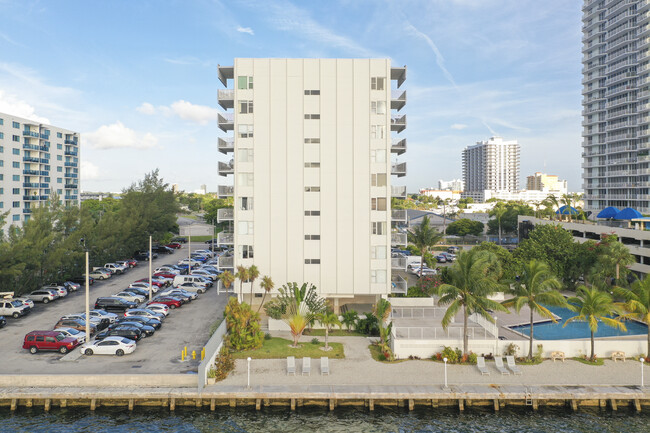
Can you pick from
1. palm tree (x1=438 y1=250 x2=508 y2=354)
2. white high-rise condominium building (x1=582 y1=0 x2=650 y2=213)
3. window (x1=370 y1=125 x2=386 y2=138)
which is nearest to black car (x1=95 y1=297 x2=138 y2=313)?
window (x1=370 y1=125 x2=386 y2=138)

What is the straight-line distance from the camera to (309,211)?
160 ft

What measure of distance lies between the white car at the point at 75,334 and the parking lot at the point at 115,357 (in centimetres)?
137

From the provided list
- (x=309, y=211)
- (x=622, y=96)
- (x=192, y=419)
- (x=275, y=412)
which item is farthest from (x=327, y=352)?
(x=622, y=96)

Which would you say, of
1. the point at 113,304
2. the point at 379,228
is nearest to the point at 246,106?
the point at 379,228

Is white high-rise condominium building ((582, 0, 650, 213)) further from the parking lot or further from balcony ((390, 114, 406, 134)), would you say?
the parking lot

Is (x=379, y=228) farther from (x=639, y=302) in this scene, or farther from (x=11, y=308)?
(x=11, y=308)

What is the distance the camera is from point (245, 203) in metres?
49.0

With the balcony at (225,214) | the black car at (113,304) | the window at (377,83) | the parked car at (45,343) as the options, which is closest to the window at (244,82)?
the window at (377,83)

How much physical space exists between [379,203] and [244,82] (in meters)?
19.8

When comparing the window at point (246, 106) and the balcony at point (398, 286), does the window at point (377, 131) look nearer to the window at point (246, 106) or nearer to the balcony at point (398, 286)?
the window at point (246, 106)

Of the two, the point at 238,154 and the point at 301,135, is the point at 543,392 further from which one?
the point at 238,154

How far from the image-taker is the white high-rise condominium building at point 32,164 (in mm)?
91562

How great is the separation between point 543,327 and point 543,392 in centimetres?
Result: 1795

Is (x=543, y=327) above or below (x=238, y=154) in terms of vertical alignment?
below
